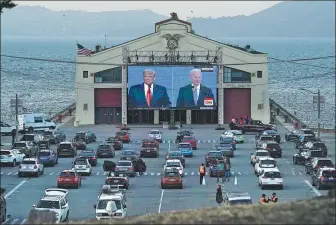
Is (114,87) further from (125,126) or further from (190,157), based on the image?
(190,157)

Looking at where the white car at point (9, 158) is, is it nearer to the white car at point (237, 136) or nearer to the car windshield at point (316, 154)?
the car windshield at point (316, 154)

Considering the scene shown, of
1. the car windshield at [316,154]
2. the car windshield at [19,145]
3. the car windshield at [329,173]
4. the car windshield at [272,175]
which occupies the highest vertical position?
the car windshield at [19,145]

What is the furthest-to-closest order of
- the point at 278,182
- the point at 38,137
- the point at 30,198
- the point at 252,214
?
the point at 38,137, the point at 278,182, the point at 30,198, the point at 252,214

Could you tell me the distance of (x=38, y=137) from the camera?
83812 mm

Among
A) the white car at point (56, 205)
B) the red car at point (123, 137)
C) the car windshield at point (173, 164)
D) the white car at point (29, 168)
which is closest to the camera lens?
the white car at point (56, 205)

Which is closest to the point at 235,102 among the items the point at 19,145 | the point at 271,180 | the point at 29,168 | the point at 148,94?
the point at 148,94

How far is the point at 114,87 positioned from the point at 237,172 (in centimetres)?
4094

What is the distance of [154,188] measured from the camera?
185ft

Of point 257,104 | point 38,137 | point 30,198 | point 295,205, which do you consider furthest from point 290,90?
point 295,205

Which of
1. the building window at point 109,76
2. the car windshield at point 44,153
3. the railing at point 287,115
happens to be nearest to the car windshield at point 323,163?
the car windshield at point 44,153

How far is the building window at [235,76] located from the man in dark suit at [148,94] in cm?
628

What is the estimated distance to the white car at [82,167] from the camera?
204 feet

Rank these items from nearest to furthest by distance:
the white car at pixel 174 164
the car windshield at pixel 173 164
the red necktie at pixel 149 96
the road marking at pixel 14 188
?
1. the road marking at pixel 14 188
2. the white car at pixel 174 164
3. the car windshield at pixel 173 164
4. the red necktie at pixel 149 96

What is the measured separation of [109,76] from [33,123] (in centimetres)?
1049
